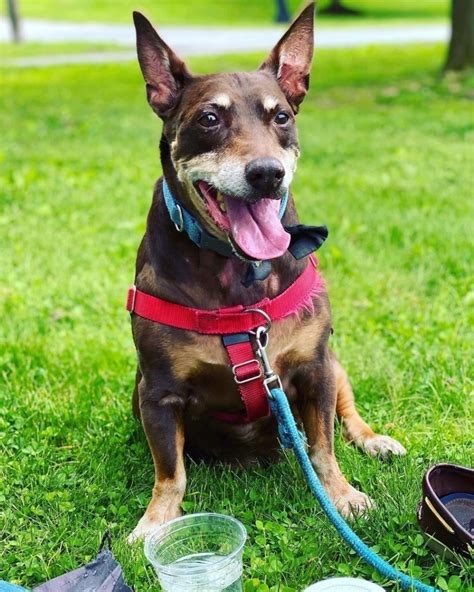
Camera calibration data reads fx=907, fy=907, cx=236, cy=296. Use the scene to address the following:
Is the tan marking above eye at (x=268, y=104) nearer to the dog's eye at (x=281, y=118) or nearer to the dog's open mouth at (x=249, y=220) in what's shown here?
the dog's eye at (x=281, y=118)

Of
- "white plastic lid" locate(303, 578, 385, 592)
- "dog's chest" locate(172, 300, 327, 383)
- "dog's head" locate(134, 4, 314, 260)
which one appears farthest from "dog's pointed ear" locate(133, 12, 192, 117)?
"white plastic lid" locate(303, 578, 385, 592)

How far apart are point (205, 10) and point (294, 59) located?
3932 centimetres

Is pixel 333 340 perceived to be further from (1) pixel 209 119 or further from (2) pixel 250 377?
(1) pixel 209 119

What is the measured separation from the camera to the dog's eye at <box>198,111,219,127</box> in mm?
3131

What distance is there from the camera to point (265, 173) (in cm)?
294

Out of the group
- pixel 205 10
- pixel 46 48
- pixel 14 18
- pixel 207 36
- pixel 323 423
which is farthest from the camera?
pixel 205 10

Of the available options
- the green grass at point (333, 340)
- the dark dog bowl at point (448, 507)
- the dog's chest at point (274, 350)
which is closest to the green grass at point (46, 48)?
the green grass at point (333, 340)

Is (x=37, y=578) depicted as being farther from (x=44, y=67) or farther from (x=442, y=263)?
(x=44, y=67)

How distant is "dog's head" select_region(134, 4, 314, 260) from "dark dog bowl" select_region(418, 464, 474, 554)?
0.95m

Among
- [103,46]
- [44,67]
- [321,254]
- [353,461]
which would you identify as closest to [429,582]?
[353,461]

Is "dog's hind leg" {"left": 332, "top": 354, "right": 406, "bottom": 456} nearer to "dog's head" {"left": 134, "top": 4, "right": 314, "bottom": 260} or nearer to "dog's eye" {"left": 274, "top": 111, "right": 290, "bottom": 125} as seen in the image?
"dog's head" {"left": 134, "top": 4, "right": 314, "bottom": 260}

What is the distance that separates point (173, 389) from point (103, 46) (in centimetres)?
2385

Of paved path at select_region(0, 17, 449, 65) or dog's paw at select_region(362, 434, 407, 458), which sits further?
paved path at select_region(0, 17, 449, 65)

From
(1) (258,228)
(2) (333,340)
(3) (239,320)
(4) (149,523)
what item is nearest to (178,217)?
(1) (258,228)
